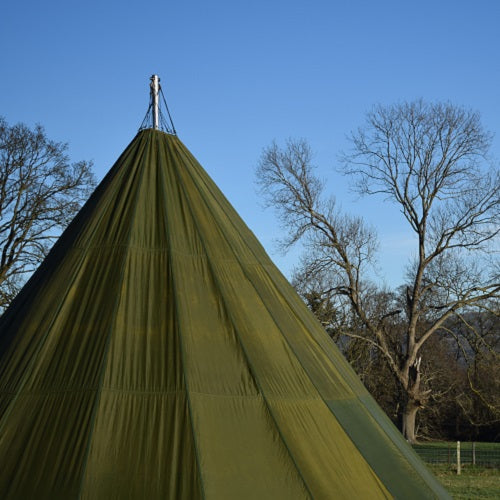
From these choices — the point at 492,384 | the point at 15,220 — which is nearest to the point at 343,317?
the point at 492,384

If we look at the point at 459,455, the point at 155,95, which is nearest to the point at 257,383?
the point at 155,95

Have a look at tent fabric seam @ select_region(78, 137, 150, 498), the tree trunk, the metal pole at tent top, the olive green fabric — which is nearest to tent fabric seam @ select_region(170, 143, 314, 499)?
the olive green fabric

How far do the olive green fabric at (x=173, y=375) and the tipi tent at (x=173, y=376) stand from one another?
0.5 inches

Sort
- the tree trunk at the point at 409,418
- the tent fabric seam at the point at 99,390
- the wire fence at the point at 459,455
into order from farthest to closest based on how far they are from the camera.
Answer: the tree trunk at the point at 409,418, the wire fence at the point at 459,455, the tent fabric seam at the point at 99,390

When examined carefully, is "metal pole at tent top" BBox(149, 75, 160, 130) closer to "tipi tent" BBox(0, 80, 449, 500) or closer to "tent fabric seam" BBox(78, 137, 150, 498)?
"tipi tent" BBox(0, 80, 449, 500)

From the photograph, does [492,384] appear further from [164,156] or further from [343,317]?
[164,156]

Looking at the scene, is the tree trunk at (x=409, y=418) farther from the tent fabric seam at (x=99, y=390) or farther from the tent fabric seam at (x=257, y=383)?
the tent fabric seam at (x=99, y=390)

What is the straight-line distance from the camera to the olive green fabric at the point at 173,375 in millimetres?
5594

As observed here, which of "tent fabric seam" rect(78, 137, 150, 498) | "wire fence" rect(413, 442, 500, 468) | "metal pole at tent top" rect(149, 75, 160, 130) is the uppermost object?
"metal pole at tent top" rect(149, 75, 160, 130)

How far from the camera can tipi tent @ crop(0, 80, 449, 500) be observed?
5594mm

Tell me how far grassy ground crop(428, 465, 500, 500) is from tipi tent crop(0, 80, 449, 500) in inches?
294

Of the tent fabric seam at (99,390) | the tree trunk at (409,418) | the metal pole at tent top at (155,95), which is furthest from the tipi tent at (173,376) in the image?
the tree trunk at (409,418)

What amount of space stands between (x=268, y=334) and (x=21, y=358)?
2154mm

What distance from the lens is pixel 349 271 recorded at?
1075 inches
